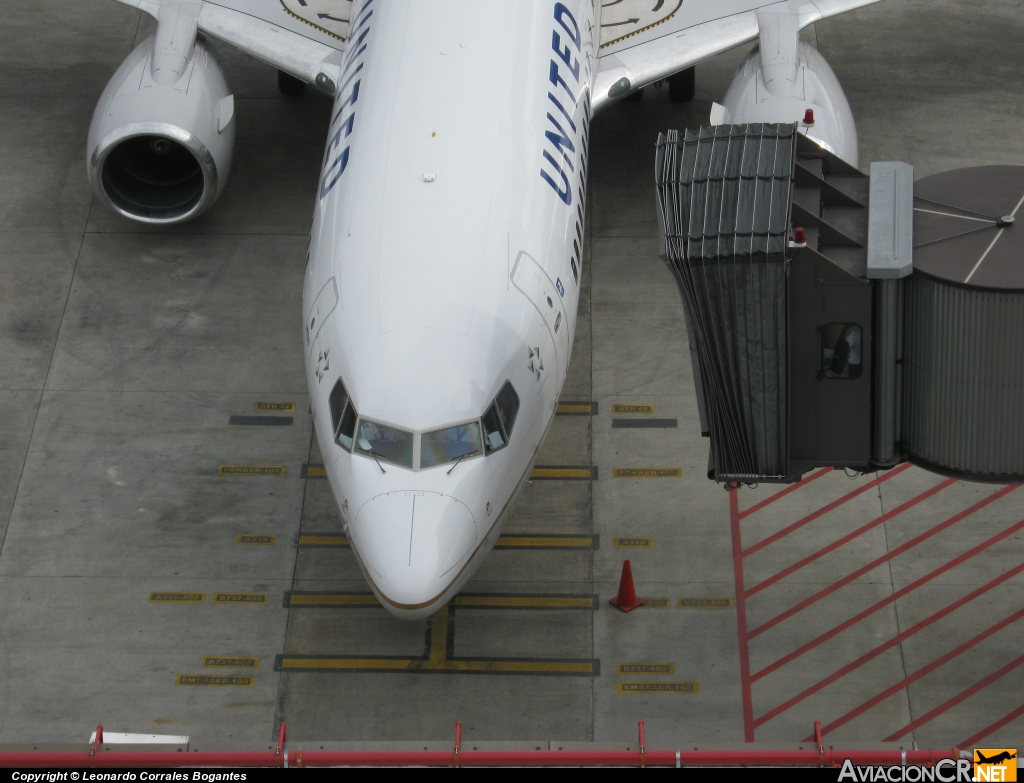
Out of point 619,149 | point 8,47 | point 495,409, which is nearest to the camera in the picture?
point 495,409

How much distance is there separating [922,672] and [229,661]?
8.39 m

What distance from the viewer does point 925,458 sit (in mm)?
14609

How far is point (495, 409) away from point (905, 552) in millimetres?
6458

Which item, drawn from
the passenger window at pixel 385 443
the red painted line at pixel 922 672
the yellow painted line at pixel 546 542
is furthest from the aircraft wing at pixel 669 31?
the red painted line at pixel 922 672

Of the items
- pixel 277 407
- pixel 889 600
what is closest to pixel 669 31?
pixel 277 407

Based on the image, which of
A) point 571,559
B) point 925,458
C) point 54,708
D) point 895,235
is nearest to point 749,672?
point 571,559

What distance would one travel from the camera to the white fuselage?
15461mm

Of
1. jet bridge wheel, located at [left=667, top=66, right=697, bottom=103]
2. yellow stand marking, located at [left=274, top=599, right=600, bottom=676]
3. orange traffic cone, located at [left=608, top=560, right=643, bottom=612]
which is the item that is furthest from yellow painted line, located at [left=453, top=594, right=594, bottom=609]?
jet bridge wheel, located at [left=667, top=66, right=697, bottom=103]

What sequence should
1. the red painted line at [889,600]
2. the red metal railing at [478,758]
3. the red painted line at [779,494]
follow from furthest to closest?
1. the red painted line at [779,494]
2. the red painted line at [889,600]
3. the red metal railing at [478,758]

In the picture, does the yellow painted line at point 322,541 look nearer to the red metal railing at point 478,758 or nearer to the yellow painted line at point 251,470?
the yellow painted line at point 251,470

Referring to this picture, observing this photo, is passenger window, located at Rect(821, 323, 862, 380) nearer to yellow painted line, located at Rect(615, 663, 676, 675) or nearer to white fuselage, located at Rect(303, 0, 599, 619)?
white fuselage, located at Rect(303, 0, 599, 619)

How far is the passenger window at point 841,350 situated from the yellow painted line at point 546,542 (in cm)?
543

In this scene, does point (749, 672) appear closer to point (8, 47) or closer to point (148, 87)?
point (148, 87)

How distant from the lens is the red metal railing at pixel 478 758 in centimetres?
1211
